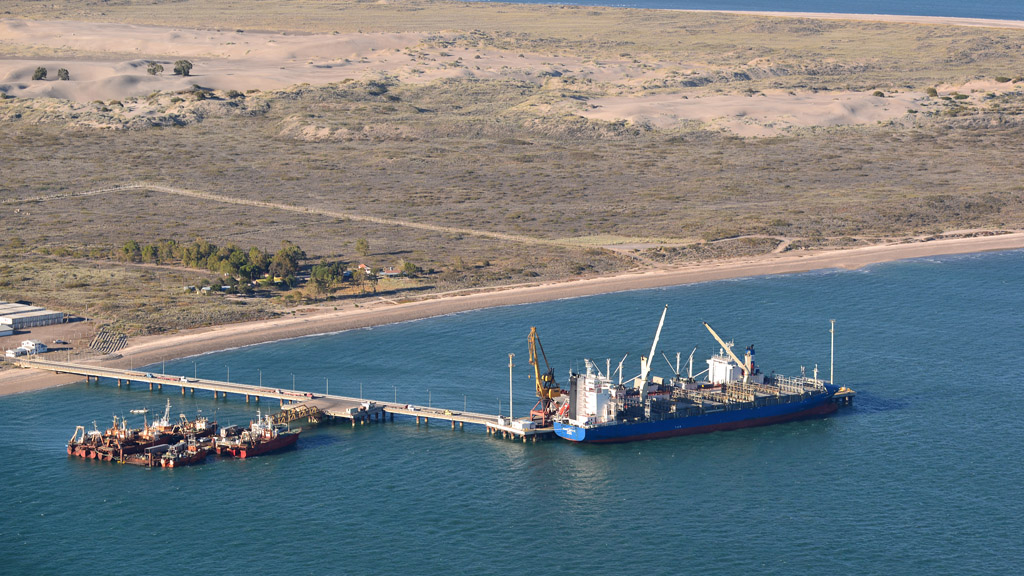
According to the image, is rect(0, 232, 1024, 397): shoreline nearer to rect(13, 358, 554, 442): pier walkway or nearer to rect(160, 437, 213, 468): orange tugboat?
rect(13, 358, 554, 442): pier walkway

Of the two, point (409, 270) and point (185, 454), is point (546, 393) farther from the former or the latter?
point (409, 270)

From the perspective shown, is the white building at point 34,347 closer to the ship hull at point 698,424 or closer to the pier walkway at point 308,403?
the pier walkway at point 308,403

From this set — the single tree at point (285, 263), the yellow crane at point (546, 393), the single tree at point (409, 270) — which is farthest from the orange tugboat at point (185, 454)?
the single tree at point (409, 270)

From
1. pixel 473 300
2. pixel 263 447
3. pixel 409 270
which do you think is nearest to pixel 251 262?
pixel 409 270

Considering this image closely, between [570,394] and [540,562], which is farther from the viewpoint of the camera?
[570,394]

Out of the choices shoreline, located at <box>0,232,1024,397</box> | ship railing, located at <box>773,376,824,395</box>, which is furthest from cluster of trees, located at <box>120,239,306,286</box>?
ship railing, located at <box>773,376,824,395</box>

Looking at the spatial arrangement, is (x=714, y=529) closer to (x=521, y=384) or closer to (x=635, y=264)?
(x=521, y=384)

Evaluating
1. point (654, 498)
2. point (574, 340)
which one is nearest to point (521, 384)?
point (574, 340)

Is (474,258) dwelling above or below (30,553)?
above
